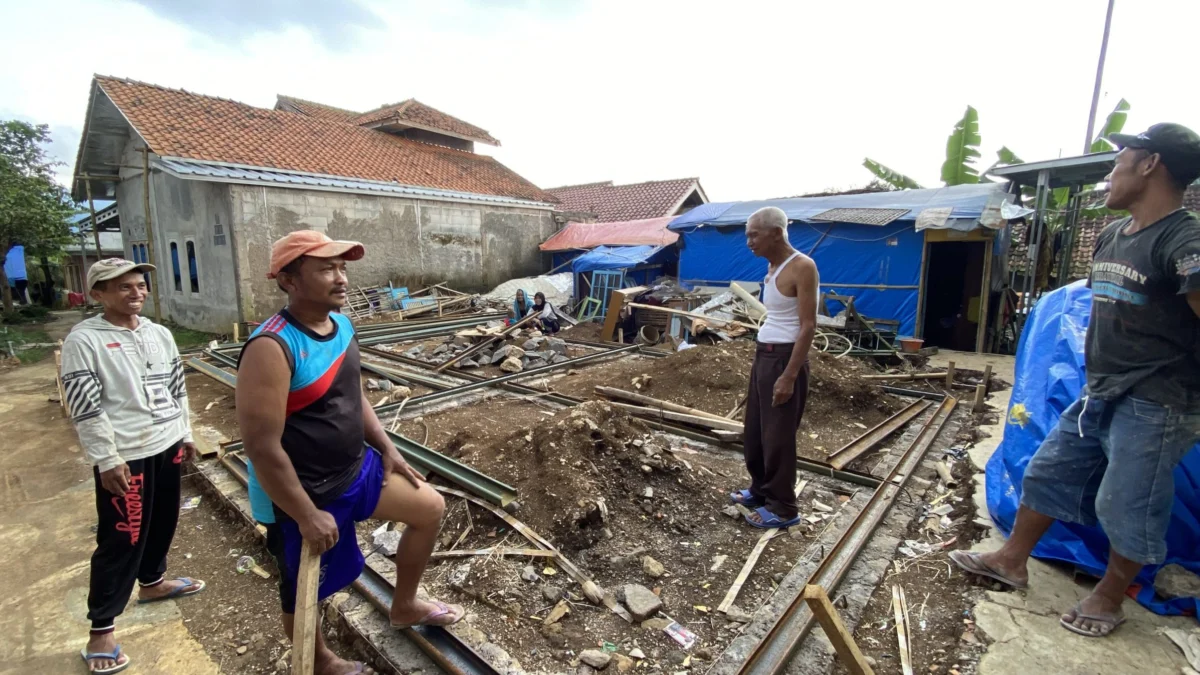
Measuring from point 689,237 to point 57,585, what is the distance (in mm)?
12742

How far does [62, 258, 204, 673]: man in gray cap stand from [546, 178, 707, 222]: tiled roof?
1864 centimetres

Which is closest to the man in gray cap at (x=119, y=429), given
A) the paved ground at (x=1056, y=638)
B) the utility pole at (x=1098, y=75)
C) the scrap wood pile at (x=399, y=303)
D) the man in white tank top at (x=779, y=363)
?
the man in white tank top at (x=779, y=363)

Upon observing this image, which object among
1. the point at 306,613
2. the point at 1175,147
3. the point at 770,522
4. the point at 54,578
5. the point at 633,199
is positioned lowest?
the point at 54,578

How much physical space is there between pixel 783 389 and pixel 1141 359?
1484mm

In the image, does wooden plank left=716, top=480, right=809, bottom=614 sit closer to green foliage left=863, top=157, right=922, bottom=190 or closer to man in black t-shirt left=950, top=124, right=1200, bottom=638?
man in black t-shirt left=950, top=124, right=1200, bottom=638

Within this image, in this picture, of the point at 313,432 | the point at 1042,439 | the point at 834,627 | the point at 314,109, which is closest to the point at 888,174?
the point at 1042,439

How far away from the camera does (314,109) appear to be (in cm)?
2033

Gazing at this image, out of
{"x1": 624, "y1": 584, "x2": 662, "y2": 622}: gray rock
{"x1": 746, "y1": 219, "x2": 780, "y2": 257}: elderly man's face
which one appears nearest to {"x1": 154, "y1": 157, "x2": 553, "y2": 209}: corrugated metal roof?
{"x1": 746, "y1": 219, "x2": 780, "y2": 257}: elderly man's face

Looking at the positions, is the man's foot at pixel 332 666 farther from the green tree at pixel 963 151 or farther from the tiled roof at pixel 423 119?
the tiled roof at pixel 423 119

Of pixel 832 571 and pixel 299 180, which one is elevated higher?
pixel 299 180

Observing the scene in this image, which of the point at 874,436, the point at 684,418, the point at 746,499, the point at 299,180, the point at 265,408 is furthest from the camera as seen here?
the point at 299,180

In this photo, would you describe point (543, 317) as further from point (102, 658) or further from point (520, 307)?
point (102, 658)

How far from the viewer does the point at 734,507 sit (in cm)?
359

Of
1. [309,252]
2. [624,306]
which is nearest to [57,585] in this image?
[309,252]
